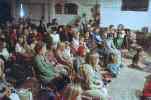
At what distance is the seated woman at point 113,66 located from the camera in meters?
5.14

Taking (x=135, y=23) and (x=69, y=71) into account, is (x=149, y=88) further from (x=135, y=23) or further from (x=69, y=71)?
(x=135, y=23)

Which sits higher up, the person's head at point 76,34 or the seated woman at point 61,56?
the person's head at point 76,34

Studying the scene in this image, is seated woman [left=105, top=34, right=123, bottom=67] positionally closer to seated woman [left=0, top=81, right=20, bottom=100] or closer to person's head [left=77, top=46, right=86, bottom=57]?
person's head [left=77, top=46, right=86, bottom=57]

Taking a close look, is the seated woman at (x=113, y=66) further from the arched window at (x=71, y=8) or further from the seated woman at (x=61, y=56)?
the arched window at (x=71, y=8)

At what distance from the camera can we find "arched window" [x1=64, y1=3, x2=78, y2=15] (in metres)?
6.68

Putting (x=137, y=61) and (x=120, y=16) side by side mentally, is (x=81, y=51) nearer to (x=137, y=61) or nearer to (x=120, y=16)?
(x=137, y=61)

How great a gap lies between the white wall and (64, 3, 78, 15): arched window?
1.92 ft

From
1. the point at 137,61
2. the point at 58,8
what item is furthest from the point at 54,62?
the point at 58,8

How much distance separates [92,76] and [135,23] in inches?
128

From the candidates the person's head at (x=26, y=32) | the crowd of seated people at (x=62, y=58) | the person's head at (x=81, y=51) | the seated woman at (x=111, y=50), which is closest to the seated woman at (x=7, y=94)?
the crowd of seated people at (x=62, y=58)

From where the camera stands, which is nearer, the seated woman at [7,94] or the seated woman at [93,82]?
the seated woman at [7,94]

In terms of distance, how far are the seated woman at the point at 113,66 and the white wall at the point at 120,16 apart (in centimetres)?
161

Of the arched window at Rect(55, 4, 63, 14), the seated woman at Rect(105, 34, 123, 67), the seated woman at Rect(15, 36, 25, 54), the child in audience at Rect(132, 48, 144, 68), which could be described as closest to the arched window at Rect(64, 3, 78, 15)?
the arched window at Rect(55, 4, 63, 14)

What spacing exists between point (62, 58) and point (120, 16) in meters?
2.59
